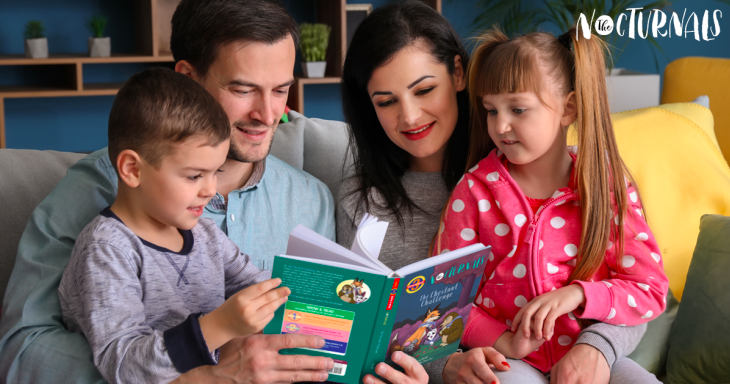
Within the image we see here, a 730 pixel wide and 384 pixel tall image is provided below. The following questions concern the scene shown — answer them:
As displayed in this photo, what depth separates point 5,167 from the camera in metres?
1.45

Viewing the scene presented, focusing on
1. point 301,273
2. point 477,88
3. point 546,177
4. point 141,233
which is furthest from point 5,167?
point 546,177

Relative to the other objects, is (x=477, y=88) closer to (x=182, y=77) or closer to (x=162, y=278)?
(x=182, y=77)

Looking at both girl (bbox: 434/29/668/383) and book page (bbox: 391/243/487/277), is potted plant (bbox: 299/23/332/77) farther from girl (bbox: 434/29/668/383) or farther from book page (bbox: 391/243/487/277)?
book page (bbox: 391/243/487/277)

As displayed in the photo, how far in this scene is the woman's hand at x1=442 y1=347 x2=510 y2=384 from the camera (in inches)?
46.7

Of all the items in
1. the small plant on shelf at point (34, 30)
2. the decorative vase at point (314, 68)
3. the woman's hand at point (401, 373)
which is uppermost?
the small plant on shelf at point (34, 30)

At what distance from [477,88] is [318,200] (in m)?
0.51

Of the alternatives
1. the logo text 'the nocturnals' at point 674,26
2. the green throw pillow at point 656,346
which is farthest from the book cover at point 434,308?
the logo text 'the nocturnals' at point 674,26

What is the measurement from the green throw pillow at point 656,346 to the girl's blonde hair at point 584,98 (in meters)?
0.42

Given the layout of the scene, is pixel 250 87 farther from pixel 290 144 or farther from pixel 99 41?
pixel 99 41

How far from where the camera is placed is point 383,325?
104cm

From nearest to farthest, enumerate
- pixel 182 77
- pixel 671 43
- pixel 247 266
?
1. pixel 182 77
2. pixel 247 266
3. pixel 671 43

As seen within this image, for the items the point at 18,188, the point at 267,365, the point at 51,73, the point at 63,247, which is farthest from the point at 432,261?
the point at 51,73

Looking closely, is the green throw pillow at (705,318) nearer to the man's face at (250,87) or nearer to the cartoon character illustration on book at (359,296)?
the cartoon character illustration on book at (359,296)

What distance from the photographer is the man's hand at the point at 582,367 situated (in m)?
1.21
